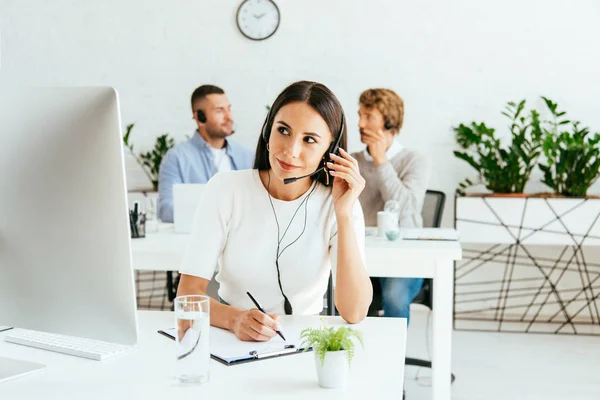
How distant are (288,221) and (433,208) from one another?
1.93m

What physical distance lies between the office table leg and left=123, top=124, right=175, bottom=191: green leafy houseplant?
8.39 ft

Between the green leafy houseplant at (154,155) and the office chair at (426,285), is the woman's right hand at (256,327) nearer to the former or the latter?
the office chair at (426,285)

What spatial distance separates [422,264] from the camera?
2727 millimetres

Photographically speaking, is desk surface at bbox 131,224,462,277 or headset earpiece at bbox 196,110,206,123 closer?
desk surface at bbox 131,224,462,277

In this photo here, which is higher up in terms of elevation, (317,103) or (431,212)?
(317,103)

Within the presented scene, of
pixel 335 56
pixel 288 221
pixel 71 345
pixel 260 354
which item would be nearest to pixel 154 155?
pixel 335 56

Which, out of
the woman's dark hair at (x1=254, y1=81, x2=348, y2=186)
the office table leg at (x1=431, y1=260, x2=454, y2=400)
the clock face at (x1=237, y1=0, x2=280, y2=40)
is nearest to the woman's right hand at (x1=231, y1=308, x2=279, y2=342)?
the woman's dark hair at (x1=254, y1=81, x2=348, y2=186)

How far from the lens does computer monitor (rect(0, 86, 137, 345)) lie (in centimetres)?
117

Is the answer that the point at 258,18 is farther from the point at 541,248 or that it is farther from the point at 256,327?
the point at 256,327

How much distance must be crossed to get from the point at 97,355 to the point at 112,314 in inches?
8.6

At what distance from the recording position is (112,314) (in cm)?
123

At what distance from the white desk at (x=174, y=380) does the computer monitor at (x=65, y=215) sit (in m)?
0.09

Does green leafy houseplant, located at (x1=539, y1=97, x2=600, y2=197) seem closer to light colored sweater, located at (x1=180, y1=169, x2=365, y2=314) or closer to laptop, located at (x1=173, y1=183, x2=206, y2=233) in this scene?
laptop, located at (x1=173, y1=183, x2=206, y2=233)

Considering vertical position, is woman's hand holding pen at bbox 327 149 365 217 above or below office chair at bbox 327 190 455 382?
above
